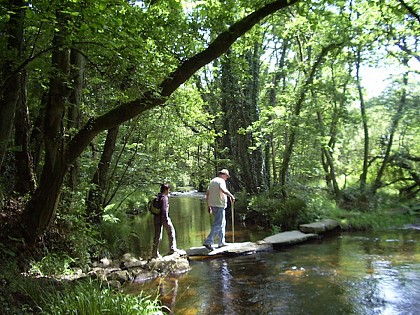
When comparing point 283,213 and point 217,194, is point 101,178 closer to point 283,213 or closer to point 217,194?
point 217,194

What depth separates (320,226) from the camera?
1295cm

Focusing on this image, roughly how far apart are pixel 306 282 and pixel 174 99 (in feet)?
22.8

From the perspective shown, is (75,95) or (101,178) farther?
(101,178)

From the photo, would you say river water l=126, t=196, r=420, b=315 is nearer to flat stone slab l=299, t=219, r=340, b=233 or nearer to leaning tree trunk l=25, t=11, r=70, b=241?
flat stone slab l=299, t=219, r=340, b=233

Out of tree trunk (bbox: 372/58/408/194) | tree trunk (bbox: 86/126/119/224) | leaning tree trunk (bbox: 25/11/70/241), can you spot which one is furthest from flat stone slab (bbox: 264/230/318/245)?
tree trunk (bbox: 372/58/408/194)

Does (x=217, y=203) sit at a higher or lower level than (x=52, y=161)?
lower

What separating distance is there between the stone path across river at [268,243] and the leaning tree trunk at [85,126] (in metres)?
4.19

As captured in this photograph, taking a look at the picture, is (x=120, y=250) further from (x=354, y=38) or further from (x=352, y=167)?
(x=352, y=167)

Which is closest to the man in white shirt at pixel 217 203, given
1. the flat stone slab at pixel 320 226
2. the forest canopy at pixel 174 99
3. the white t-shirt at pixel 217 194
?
the white t-shirt at pixel 217 194

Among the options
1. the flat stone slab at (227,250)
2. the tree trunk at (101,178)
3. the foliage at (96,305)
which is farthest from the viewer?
the tree trunk at (101,178)

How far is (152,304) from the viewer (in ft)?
17.0

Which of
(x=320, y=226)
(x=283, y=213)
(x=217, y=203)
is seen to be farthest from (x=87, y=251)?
(x=283, y=213)

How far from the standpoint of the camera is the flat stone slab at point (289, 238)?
1129 cm

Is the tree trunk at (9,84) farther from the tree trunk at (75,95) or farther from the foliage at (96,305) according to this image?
the foliage at (96,305)
